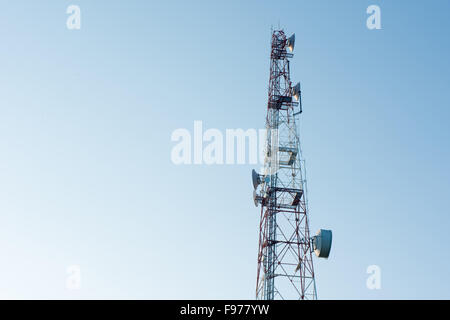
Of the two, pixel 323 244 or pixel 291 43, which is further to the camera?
pixel 291 43

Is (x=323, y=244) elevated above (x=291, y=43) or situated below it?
below

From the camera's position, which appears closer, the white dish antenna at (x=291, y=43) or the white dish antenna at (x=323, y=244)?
the white dish antenna at (x=323, y=244)

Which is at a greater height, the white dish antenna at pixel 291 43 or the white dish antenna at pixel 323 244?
the white dish antenna at pixel 291 43

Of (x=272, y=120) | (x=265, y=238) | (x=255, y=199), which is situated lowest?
(x=265, y=238)

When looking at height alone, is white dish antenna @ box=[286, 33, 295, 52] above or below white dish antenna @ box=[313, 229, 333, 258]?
above

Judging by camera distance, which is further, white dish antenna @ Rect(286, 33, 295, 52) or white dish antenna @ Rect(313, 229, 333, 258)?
white dish antenna @ Rect(286, 33, 295, 52)
